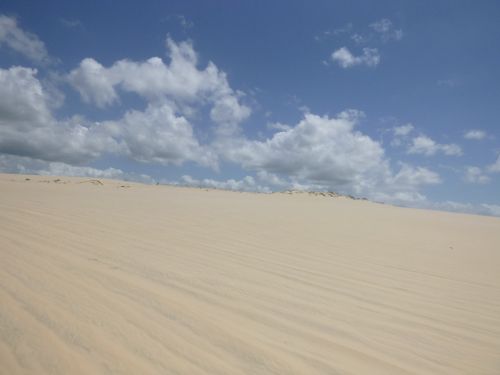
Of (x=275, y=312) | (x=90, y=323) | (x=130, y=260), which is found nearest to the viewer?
(x=90, y=323)

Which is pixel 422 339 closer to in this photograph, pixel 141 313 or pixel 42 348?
pixel 141 313

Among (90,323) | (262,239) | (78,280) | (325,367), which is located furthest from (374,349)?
(262,239)

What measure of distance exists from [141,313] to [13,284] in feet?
4.35

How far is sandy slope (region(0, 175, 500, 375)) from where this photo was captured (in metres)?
2.02

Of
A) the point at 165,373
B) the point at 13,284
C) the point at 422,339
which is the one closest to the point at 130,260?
the point at 13,284

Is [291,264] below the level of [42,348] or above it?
above

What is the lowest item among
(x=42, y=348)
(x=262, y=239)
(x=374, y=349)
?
(x=42, y=348)

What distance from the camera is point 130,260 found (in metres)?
3.85

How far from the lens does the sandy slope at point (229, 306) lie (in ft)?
6.62

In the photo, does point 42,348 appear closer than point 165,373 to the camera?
No

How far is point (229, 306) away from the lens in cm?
278

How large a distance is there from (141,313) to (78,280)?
969 millimetres

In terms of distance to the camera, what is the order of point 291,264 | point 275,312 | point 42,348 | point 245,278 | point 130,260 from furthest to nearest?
point 291,264 → point 130,260 → point 245,278 → point 275,312 → point 42,348

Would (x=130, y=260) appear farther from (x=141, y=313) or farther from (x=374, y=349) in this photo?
(x=374, y=349)
